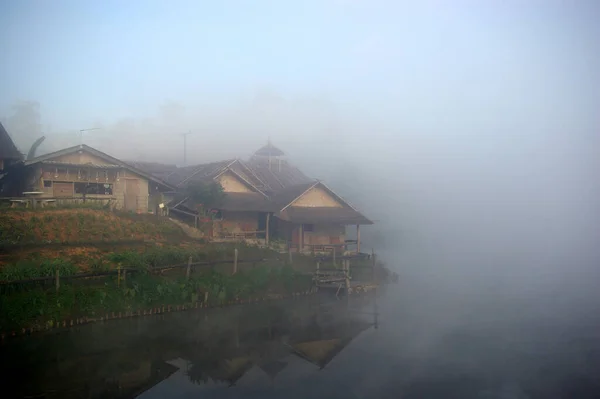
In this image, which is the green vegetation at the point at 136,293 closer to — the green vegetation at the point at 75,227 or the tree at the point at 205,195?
the green vegetation at the point at 75,227

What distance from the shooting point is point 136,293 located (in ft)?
65.1

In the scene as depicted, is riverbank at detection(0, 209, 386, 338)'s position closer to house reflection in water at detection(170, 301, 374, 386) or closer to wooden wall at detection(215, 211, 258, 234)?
house reflection in water at detection(170, 301, 374, 386)

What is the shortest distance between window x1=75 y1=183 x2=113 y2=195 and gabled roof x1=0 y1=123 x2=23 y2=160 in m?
4.88

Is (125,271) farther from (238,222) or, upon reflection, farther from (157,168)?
(157,168)

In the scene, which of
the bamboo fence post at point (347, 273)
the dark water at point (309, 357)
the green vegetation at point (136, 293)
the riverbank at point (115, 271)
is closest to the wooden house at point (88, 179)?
the riverbank at point (115, 271)

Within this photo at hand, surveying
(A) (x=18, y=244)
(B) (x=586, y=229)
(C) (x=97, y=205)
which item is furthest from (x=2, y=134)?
(B) (x=586, y=229)

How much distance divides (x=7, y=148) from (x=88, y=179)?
20.8 feet

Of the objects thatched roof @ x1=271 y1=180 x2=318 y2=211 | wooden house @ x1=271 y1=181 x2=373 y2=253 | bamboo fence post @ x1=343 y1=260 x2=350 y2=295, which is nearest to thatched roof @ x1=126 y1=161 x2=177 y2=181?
thatched roof @ x1=271 y1=180 x2=318 y2=211

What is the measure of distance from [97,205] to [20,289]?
10531 mm

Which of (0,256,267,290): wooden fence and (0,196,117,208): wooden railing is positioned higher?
(0,196,117,208): wooden railing

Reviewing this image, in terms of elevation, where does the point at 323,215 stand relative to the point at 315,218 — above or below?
above

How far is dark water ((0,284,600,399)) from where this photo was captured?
46.3 feet

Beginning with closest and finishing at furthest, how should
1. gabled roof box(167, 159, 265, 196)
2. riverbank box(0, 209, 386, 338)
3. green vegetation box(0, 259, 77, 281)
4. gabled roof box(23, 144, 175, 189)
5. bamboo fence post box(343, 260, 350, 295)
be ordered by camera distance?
riverbank box(0, 209, 386, 338) < green vegetation box(0, 259, 77, 281) < bamboo fence post box(343, 260, 350, 295) < gabled roof box(23, 144, 175, 189) < gabled roof box(167, 159, 265, 196)

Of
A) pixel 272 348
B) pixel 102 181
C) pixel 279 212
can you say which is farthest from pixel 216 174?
pixel 272 348
